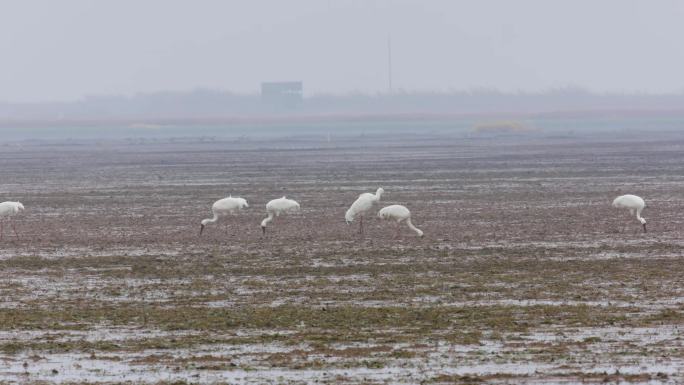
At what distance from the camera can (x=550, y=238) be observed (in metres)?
27.1

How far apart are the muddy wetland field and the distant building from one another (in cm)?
13922

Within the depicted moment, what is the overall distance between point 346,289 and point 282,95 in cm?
16456

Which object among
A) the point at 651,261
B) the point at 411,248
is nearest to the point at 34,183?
the point at 411,248

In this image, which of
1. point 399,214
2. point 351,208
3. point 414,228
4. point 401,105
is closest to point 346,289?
point 414,228

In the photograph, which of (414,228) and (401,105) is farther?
Result: (401,105)

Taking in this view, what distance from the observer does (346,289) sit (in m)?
20.4

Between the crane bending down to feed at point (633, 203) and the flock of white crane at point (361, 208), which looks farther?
the crane bending down to feed at point (633, 203)

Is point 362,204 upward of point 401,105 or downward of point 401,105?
upward

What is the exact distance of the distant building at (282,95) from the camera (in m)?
183

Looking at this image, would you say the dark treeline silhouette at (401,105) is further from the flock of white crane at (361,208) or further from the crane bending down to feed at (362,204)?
the crane bending down to feed at (362,204)

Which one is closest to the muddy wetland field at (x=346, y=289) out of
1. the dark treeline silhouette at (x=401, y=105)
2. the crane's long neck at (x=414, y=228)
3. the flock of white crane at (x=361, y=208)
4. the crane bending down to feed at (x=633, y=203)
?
the crane's long neck at (x=414, y=228)

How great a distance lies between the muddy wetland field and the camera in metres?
14.4

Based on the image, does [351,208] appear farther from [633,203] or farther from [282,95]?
[282,95]

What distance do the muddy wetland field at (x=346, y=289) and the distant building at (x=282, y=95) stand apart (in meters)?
139
